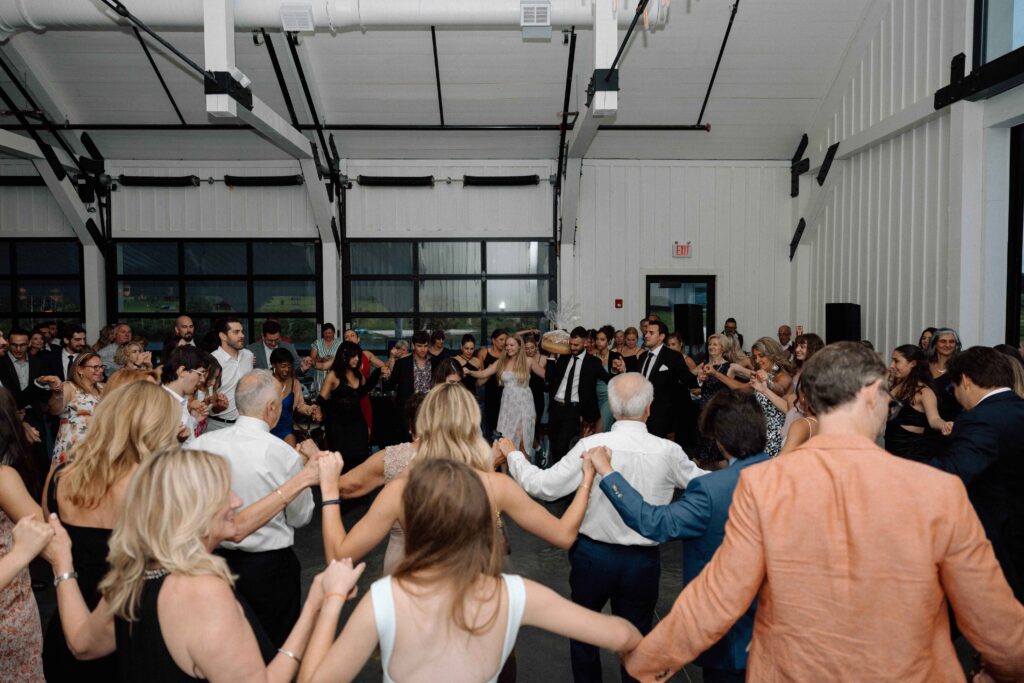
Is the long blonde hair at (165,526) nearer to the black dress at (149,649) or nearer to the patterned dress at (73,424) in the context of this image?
the black dress at (149,649)

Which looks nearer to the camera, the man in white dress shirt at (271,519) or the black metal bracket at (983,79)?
the man in white dress shirt at (271,519)

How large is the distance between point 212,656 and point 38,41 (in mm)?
8954

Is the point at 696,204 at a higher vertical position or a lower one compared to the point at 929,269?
higher

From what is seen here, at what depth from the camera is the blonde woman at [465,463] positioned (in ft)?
6.57

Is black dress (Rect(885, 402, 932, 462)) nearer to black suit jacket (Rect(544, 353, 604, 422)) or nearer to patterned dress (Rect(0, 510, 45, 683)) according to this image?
black suit jacket (Rect(544, 353, 604, 422))

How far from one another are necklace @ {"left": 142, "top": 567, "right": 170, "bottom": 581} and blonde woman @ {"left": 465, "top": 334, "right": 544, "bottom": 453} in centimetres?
457

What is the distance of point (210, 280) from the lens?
9.85 metres

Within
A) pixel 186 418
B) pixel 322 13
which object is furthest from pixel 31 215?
pixel 186 418

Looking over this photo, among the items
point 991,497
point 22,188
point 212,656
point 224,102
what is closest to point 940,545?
point 212,656

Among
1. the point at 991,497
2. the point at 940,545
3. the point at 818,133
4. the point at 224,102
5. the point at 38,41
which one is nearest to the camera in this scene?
the point at 940,545

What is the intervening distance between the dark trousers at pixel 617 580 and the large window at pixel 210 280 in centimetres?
789

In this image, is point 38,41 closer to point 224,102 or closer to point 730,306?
point 224,102

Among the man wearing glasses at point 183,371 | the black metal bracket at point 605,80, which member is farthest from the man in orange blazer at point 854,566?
the black metal bracket at point 605,80

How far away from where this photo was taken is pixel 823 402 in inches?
58.6
